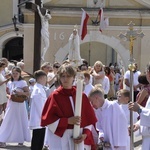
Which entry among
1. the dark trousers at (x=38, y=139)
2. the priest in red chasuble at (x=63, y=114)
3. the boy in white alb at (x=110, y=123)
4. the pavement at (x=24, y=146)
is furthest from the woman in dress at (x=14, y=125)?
the priest in red chasuble at (x=63, y=114)

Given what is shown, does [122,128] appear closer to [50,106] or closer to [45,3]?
[50,106]

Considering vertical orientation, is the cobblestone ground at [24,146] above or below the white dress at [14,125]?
below

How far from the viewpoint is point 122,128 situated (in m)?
6.20

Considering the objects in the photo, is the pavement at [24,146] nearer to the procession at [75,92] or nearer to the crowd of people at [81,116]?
the procession at [75,92]

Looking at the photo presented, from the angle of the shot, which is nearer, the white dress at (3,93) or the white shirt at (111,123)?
the white shirt at (111,123)

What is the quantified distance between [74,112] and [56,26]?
14727mm

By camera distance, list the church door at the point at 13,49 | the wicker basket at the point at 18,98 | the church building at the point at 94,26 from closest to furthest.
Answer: the wicker basket at the point at 18,98 < the church building at the point at 94,26 < the church door at the point at 13,49

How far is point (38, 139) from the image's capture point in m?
8.03

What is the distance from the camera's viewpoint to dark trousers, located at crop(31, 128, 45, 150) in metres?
7.95

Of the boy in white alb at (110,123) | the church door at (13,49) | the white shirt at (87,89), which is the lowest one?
the boy in white alb at (110,123)

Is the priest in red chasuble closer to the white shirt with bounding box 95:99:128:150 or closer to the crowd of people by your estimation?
the crowd of people

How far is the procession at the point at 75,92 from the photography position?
520cm

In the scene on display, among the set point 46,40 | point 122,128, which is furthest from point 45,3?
point 122,128

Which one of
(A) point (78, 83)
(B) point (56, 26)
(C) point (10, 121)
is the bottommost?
(C) point (10, 121)
